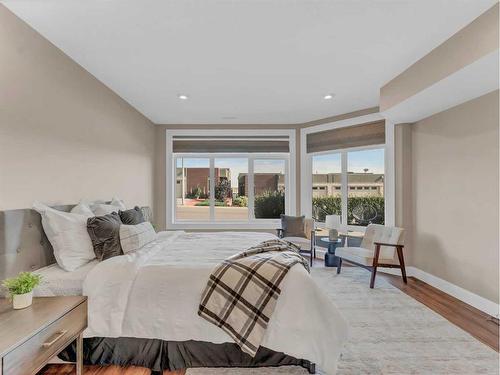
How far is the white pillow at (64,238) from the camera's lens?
206 cm

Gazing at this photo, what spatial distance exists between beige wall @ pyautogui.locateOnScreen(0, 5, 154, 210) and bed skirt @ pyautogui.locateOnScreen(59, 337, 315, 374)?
1.25 m

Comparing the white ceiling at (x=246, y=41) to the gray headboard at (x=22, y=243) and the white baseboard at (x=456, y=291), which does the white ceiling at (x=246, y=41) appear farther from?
the white baseboard at (x=456, y=291)

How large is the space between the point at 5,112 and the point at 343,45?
2.80 meters

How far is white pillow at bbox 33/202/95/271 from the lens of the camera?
2.06m

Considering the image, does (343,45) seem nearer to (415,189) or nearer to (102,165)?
(415,189)

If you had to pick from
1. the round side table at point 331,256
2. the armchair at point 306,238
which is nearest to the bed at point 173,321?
the armchair at point 306,238

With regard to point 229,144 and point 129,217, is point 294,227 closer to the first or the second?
point 229,144

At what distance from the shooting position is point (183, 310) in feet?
6.11

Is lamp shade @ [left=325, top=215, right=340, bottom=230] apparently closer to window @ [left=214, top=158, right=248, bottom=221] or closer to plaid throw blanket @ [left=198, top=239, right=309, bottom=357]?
window @ [left=214, top=158, right=248, bottom=221]

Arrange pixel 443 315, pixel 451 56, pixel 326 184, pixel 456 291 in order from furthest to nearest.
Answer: pixel 326 184, pixel 456 291, pixel 443 315, pixel 451 56

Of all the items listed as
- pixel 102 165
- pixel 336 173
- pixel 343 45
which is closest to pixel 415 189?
pixel 336 173

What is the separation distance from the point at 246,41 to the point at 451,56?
6.01 feet

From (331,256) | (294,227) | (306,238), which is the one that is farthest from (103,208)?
(331,256)

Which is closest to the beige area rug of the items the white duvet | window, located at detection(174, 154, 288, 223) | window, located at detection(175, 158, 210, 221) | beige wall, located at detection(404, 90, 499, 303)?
the white duvet
